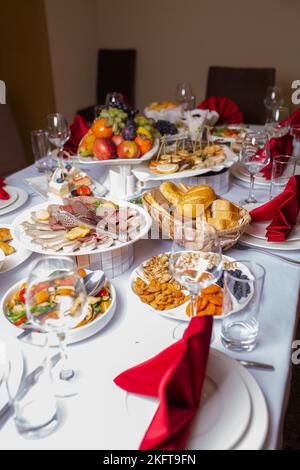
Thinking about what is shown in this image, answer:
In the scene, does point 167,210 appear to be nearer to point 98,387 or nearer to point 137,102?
point 98,387

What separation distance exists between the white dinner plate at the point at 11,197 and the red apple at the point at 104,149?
1.05ft

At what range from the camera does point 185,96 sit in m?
2.22

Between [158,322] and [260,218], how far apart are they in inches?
21.2

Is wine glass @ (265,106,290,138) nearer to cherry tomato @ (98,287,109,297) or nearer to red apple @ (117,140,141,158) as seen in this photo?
red apple @ (117,140,141,158)

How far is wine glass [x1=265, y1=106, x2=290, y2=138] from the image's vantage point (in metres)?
2.00

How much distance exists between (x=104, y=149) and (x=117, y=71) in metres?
2.73

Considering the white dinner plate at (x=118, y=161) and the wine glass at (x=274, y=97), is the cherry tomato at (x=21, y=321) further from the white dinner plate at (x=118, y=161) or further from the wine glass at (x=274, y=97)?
the wine glass at (x=274, y=97)

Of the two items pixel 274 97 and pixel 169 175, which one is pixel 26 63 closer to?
pixel 274 97

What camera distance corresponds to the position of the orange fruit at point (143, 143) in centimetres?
144

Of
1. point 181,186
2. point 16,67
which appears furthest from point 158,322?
point 16,67

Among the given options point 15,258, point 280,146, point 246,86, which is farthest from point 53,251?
point 246,86

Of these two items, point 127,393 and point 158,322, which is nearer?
point 127,393
